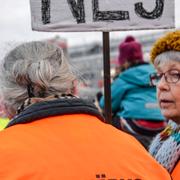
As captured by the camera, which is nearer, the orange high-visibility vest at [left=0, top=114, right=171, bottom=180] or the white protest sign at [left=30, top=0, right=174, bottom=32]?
the orange high-visibility vest at [left=0, top=114, right=171, bottom=180]

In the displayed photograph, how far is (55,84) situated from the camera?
1857mm

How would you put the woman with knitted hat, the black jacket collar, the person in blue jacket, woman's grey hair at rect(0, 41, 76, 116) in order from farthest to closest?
the person in blue jacket < the woman with knitted hat < woman's grey hair at rect(0, 41, 76, 116) < the black jacket collar

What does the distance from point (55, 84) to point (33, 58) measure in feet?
0.43

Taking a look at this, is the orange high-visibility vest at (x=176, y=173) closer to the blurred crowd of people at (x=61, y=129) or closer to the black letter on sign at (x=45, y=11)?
the blurred crowd of people at (x=61, y=129)

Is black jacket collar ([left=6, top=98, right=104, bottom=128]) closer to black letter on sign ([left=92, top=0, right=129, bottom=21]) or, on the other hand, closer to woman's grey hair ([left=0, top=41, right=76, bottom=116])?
woman's grey hair ([left=0, top=41, right=76, bottom=116])

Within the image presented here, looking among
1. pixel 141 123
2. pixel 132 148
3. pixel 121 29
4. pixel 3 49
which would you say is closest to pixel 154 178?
pixel 132 148

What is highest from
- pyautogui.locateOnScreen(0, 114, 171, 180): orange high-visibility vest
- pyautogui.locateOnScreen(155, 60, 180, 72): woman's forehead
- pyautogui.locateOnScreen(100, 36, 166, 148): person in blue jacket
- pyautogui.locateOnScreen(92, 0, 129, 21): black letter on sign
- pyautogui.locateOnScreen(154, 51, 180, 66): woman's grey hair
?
pyautogui.locateOnScreen(92, 0, 129, 21): black letter on sign

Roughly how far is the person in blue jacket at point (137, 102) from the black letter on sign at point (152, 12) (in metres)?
1.79

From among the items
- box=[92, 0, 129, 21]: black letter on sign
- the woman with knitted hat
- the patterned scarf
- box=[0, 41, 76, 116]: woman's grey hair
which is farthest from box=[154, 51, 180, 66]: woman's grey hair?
box=[0, 41, 76, 116]: woman's grey hair

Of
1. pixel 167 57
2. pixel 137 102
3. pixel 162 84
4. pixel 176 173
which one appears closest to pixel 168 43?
pixel 167 57

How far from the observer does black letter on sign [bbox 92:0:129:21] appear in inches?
Answer: 102

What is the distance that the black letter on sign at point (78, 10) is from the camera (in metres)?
2.54

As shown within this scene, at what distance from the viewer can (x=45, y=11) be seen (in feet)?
8.11

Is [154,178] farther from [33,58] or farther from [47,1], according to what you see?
[47,1]
